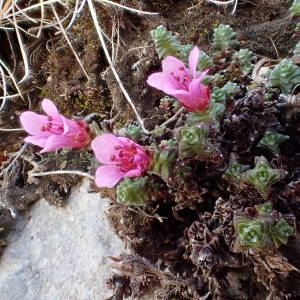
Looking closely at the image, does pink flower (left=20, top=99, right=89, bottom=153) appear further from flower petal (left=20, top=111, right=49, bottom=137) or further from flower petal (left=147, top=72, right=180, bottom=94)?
flower petal (left=147, top=72, right=180, bottom=94)

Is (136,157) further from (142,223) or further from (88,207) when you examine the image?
(88,207)

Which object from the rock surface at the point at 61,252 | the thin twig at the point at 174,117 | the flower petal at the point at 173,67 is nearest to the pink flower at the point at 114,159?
the flower petal at the point at 173,67

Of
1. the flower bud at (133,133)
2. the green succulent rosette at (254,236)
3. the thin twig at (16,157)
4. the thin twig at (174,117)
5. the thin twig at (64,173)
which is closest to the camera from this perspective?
the green succulent rosette at (254,236)

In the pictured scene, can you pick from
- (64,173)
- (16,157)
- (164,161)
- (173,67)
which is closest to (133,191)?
(164,161)

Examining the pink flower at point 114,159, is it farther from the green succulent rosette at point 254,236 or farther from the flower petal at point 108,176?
the green succulent rosette at point 254,236

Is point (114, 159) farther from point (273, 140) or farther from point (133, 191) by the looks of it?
point (273, 140)

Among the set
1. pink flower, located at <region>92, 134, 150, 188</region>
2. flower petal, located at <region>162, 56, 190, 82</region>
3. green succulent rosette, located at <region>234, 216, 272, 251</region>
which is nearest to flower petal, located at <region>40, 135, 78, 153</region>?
pink flower, located at <region>92, 134, 150, 188</region>
